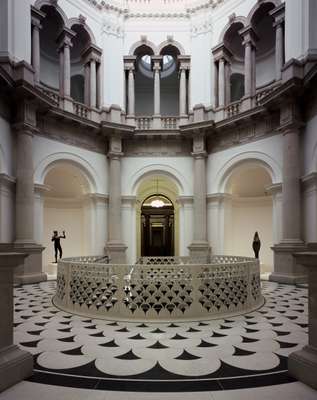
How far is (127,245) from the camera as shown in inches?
582

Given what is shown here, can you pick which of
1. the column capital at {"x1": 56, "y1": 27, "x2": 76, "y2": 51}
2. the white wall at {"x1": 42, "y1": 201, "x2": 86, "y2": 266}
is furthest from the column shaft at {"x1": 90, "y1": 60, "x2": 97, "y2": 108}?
the white wall at {"x1": 42, "y1": 201, "x2": 86, "y2": 266}

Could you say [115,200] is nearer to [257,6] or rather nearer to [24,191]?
[24,191]

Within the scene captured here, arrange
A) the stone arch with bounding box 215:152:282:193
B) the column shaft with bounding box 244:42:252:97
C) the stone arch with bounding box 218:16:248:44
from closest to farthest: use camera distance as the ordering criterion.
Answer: the stone arch with bounding box 215:152:282:193
the column shaft with bounding box 244:42:252:97
the stone arch with bounding box 218:16:248:44

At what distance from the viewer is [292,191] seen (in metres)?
10.6

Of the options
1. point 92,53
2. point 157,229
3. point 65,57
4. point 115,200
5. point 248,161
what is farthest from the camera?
point 157,229

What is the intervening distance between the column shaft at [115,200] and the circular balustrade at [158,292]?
306 inches

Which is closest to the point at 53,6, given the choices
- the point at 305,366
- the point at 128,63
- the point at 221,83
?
the point at 128,63

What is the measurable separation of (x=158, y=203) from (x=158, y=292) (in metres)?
11.7

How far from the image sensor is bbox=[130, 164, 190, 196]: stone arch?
48.8 ft

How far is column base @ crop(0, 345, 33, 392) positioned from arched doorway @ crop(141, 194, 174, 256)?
17.2 meters

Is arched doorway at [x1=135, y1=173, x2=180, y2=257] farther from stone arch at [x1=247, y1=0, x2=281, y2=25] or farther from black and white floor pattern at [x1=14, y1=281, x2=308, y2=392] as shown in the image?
black and white floor pattern at [x1=14, y1=281, x2=308, y2=392]

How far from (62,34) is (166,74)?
6.73 m

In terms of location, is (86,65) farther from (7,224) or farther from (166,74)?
(7,224)

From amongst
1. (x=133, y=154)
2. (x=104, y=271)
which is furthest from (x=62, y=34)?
(x=104, y=271)
